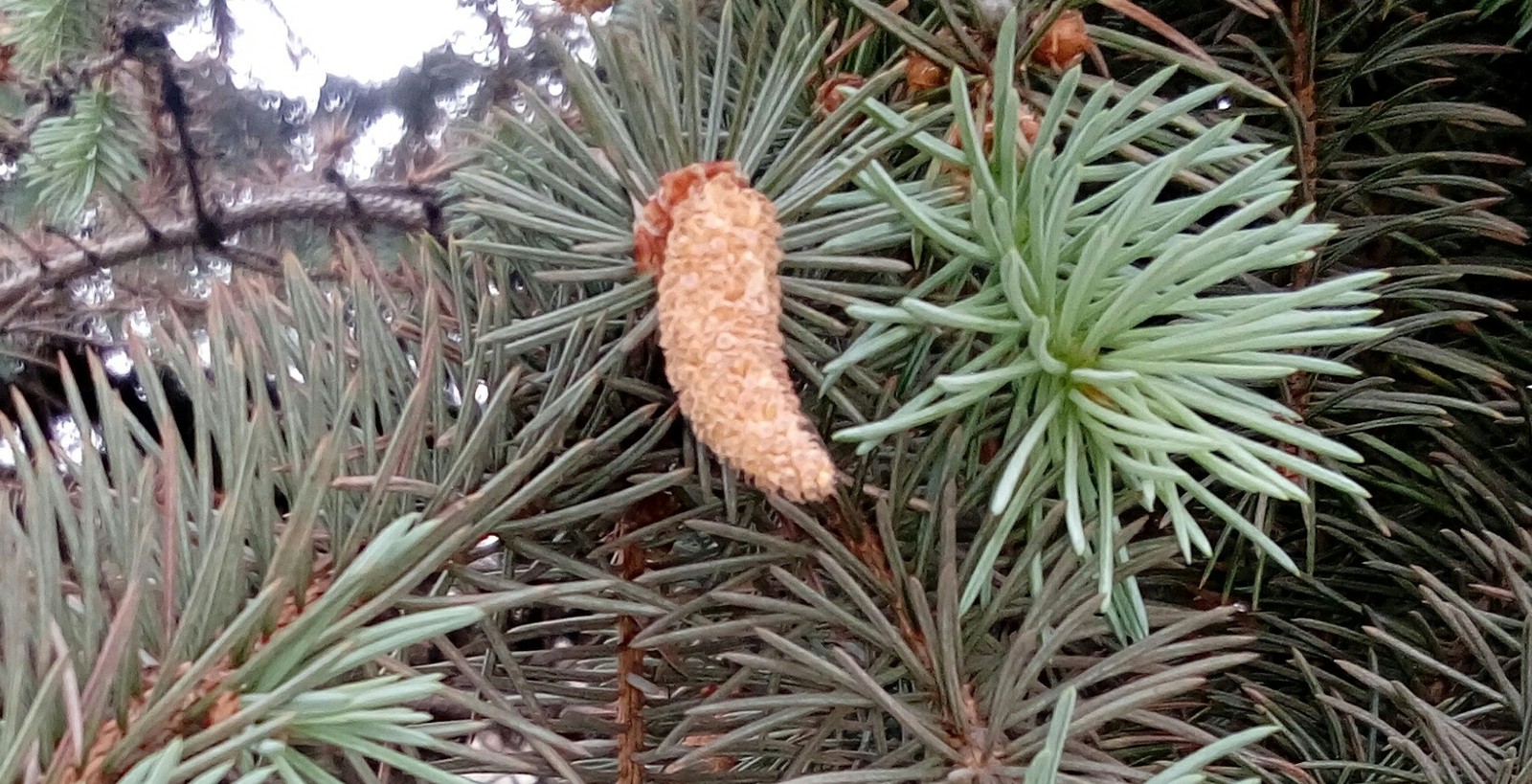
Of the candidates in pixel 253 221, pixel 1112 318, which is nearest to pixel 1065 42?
pixel 1112 318

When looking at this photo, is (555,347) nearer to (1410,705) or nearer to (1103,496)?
(1103,496)

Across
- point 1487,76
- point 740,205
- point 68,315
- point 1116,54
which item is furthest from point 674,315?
point 68,315

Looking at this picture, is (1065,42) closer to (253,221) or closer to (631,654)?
(631,654)

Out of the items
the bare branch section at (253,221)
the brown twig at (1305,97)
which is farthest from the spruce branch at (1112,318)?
the bare branch section at (253,221)

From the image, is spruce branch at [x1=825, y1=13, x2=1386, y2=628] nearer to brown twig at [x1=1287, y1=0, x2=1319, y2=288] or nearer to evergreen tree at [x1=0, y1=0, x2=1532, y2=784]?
evergreen tree at [x1=0, y1=0, x2=1532, y2=784]

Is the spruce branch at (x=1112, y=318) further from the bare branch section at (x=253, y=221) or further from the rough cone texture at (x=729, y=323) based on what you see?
the bare branch section at (x=253, y=221)

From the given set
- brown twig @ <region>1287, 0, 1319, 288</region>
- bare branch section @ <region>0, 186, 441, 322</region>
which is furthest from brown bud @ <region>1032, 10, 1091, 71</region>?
bare branch section @ <region>0, 186, 441, 322</region>
